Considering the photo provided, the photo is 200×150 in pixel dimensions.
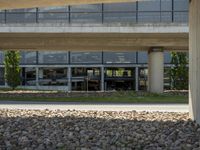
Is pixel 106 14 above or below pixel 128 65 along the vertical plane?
above

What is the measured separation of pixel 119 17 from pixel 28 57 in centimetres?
1831

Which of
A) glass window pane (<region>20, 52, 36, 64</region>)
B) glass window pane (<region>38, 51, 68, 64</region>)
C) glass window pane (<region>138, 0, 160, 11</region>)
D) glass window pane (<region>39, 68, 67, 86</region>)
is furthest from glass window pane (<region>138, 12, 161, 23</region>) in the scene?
glass window pane (<region>20, 52, 36, 64</region>)

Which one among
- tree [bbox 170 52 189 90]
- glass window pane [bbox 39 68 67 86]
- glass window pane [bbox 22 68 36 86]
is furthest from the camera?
glass window pane [bbox 22 68 36 86]

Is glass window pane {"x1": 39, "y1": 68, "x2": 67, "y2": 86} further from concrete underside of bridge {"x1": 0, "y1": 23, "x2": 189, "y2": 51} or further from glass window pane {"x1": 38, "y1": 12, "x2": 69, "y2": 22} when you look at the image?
glass window pane {"x1": 38, "y1": 12, "x2": 69, "y2": 22}

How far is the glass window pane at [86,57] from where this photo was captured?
178 feet

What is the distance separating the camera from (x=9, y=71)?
167 feet

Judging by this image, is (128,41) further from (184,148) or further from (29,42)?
(184,148)

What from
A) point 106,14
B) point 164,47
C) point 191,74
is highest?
point 106,14

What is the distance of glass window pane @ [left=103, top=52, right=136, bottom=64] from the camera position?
53.8 metres

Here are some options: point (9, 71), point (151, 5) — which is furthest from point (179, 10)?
point (9, 71)

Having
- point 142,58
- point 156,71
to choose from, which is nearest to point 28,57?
point 142,58

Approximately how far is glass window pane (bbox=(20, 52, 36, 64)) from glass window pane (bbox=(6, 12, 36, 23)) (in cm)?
1412

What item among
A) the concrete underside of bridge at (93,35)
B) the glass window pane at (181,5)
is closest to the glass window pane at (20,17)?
the concrete underside of bridge at (93,35)

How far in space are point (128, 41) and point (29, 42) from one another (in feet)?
27.2
